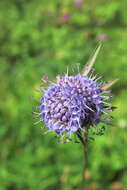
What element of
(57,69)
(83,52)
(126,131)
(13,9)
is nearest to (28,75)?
(57,69)

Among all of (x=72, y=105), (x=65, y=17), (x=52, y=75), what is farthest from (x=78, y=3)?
(x=72, y=105)

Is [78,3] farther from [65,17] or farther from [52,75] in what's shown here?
[52,75]

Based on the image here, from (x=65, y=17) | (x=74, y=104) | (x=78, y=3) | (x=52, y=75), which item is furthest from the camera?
(x=78, y=3)

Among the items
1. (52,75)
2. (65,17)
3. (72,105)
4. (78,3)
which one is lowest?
(72,105)

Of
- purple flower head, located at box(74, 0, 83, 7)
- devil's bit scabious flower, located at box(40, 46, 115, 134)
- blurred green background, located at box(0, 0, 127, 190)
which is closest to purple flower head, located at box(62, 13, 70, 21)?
blurred green background, located at box(0, 0, 127, 190)

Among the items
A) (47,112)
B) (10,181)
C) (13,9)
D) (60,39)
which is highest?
(13,9)

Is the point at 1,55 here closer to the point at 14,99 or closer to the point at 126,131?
the point at 14,99
